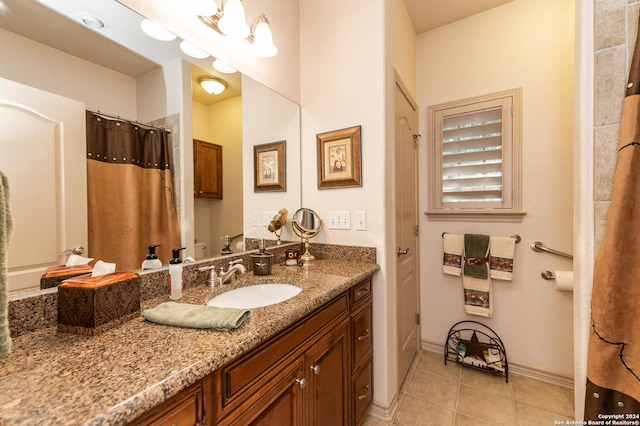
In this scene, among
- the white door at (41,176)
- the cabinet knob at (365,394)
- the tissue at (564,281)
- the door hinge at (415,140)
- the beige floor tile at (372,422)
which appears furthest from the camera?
the door hinge at (415,140)

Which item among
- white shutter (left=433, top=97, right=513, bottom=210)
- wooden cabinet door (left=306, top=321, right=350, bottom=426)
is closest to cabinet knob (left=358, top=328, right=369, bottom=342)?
wooden cabinet door (left=306, top=321, right=350, bottom=426)

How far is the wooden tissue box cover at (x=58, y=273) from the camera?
78 cm

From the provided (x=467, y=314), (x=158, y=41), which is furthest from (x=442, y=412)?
(x=158, y=41)

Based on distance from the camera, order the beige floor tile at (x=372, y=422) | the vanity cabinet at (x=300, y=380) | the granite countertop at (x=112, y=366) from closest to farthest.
A: 1. the granite countertop at (x=112, y=366)
2. the vanity cabinet at (x=300, y=380)
3. the beige floor tile at (x=372, y=422)

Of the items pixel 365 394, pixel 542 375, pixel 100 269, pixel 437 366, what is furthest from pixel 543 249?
pixel 100 269

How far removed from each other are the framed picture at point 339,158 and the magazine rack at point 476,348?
5.15 ft

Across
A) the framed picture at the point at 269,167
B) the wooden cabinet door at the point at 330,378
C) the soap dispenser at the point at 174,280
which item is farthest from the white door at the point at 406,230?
the soap dispenser at the point at 174,280

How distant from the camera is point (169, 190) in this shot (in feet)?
3.72

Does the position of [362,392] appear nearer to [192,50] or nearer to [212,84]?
[212,84]

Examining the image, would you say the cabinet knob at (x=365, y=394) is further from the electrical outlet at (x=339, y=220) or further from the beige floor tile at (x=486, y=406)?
the electrical outlet at (x=339, y=220)

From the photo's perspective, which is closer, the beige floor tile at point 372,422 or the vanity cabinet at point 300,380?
the vanity cabinet at point 300,380

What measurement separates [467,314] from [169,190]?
237cm

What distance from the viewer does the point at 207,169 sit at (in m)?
1.33

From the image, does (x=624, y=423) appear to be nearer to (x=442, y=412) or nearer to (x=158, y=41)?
(x=442, y=412)
